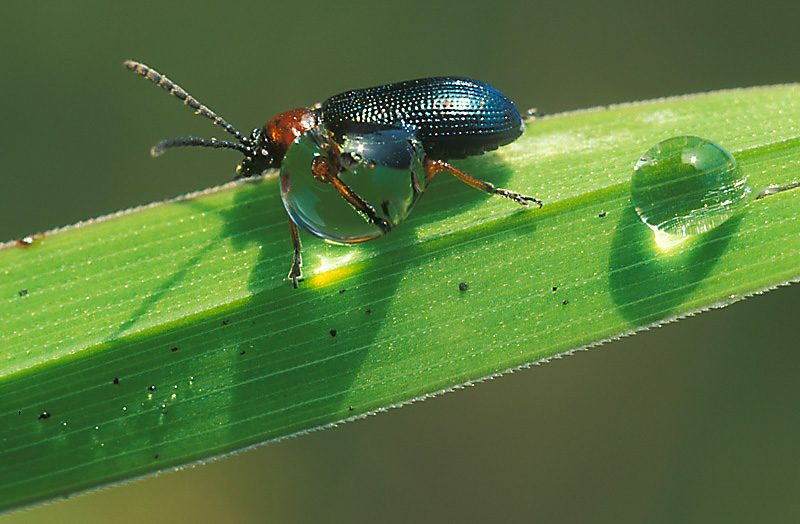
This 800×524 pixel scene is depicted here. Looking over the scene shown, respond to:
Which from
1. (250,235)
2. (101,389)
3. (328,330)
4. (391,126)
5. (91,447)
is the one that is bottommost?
(91,447)

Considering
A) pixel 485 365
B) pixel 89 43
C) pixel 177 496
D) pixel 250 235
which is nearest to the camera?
pixel 485 365

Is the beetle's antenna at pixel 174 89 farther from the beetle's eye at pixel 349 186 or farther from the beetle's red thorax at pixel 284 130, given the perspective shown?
the beetle's eye at pixel 349 186

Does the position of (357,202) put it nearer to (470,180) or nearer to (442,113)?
(470,180)

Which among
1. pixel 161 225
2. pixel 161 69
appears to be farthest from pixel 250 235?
pixel 161 69

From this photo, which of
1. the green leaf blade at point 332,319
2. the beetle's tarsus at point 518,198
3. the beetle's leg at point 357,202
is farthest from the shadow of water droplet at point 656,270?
the beetle's leg at point 357,202

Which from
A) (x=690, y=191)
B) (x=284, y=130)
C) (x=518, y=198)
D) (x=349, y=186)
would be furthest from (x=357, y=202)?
(x=690, y=191)

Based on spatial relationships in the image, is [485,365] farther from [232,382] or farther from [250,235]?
[250,235]
